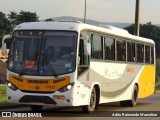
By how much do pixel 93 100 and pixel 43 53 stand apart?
2.69m

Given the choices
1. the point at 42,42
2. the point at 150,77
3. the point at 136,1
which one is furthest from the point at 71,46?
the point at 136,1

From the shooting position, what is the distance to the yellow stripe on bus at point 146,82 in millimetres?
24984

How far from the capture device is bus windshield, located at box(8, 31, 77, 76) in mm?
16516

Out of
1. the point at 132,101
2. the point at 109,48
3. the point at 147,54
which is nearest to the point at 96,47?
the point at 109,48

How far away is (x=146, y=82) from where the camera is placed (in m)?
26.0

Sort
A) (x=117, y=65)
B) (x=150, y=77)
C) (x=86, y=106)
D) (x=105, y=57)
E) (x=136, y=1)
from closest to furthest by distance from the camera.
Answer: (x=86, y=106)
(x=105, y=57)
(x=117, y=65)
(x=150, y=77)
(x=136, y=1)

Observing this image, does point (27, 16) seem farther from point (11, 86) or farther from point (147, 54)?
point (11, 86)

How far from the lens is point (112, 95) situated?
20594mm

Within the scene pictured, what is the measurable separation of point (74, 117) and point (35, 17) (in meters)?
120

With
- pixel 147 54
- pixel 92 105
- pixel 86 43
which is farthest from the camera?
pixel 147 54

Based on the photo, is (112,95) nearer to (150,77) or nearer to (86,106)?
(86,106)

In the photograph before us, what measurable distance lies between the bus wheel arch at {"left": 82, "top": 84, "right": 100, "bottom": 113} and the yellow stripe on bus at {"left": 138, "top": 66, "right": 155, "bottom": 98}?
6.16 metres

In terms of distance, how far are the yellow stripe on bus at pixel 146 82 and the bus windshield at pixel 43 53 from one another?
8.52 metres

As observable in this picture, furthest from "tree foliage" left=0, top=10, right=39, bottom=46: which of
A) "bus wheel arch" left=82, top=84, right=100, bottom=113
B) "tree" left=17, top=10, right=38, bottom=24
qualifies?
"bus wheel arch" left=82, top=84, right=100, bottom=113
